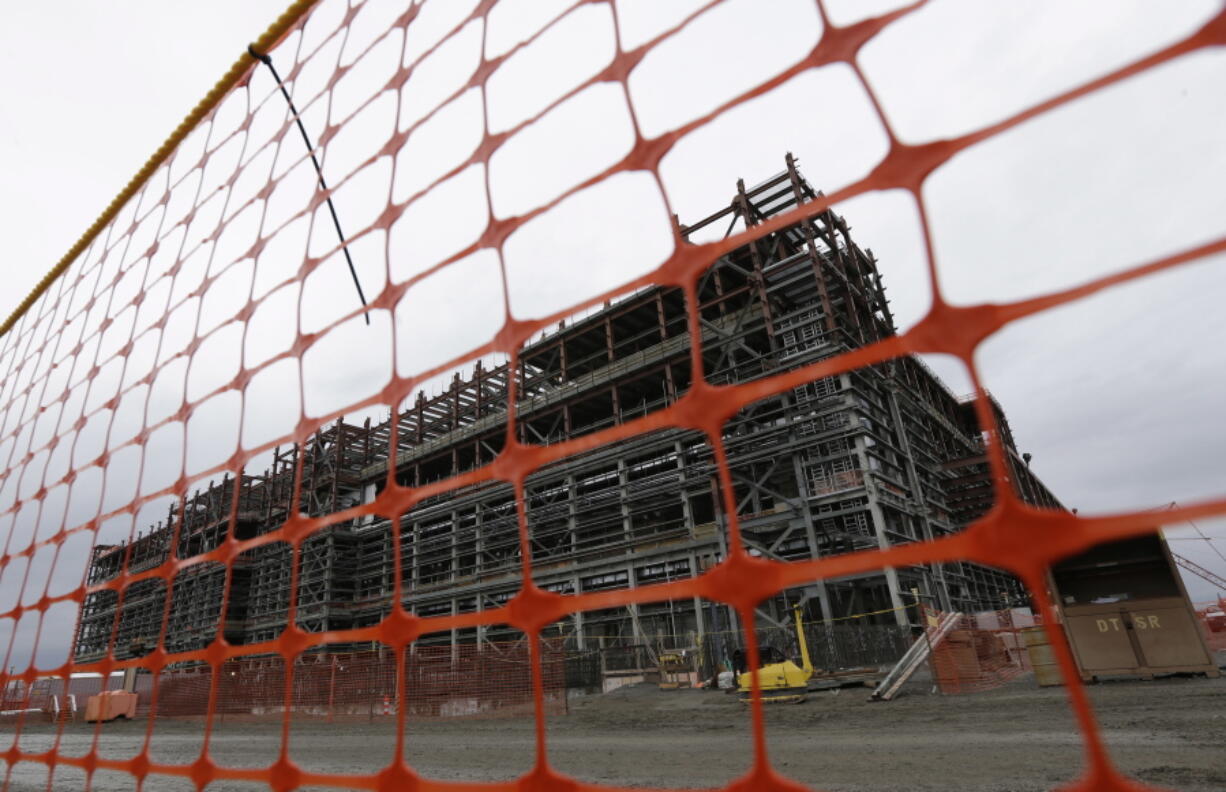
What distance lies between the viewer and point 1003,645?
11.5 metres

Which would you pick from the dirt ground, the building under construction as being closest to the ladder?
the dirt ground

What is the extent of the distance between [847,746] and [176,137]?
678 cm

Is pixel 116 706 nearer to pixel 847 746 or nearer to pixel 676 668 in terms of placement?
pixel 676 668

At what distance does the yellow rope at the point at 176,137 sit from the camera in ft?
12.5

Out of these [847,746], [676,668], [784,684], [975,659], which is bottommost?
[847,746]

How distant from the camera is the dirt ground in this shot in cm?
352

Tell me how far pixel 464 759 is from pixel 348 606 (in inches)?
844

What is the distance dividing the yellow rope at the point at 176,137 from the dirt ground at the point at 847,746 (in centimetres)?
407

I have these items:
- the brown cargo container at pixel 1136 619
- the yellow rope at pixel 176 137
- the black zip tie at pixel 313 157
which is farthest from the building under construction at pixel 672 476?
the black zip tie at pixel 313 157

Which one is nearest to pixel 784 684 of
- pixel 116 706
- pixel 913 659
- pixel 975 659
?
pixel 913 659

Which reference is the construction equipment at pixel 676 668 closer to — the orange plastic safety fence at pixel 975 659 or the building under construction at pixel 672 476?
the building under construction at pixel 672 476

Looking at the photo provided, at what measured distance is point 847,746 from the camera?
4.88 metres

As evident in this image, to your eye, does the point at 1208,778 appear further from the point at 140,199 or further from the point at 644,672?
the point at 644,672

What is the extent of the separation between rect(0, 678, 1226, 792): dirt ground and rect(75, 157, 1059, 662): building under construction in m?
4.51
